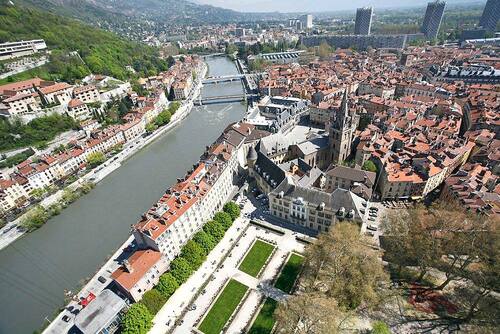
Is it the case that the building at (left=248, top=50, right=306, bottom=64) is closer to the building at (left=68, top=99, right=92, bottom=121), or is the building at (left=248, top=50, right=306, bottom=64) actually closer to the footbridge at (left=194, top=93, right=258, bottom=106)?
the footbridge at (left=194, top=93, right=258, bottom=106)

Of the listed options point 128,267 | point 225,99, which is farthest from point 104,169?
point 225,99

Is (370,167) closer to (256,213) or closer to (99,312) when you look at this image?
(256,213)

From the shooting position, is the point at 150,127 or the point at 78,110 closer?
the point at 150,127

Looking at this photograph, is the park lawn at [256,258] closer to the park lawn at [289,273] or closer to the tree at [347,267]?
the park lawn at [289,273]

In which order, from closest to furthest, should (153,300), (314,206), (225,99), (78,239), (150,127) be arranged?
(153,300), (314,206), (78,239), (150,127), (225,99)

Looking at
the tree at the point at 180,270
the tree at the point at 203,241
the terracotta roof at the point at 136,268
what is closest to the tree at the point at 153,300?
the terracotta roof at the point at 136,268
